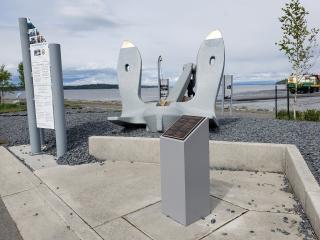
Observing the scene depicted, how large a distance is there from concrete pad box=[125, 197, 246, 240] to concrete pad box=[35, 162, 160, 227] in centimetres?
23

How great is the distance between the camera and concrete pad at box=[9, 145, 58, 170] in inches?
235

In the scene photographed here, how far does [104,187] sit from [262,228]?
2433 mm

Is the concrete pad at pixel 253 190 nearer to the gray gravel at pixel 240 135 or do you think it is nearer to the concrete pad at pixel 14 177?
the gray gravel at pixel 240 135

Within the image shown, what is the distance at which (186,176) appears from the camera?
129 inches

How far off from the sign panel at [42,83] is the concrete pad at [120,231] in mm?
3643

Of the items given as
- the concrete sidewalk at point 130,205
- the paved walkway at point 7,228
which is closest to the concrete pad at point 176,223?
the concrete sidewalk at point 130,205

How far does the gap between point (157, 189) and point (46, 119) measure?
339 centimetres

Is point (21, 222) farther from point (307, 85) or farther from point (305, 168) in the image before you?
point (307, 85)

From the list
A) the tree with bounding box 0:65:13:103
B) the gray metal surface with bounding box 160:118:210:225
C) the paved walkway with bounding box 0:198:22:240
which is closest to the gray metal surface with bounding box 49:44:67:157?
the paved walkway with bounding box 0:198:22:240

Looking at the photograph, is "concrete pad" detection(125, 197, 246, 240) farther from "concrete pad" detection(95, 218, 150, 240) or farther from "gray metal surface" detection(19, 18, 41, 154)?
"gray metal surface" detection(19, 18, 41, 154)

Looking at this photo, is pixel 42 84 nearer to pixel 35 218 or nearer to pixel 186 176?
pixel 35 218

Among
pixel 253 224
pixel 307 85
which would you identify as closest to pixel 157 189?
pixel 253 224

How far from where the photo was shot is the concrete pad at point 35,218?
10.9 ft

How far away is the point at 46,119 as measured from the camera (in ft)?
21.4
